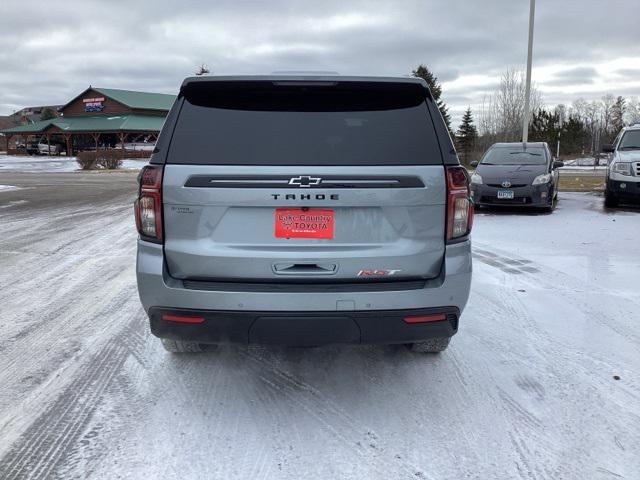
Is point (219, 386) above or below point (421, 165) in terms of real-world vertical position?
below

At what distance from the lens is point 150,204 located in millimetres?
3230

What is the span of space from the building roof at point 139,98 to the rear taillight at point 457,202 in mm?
51765

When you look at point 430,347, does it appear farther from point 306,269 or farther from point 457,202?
point 306,269

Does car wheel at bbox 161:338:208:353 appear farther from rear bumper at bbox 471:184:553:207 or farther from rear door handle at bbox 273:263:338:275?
rear bumper at bbox 471:184:553:207

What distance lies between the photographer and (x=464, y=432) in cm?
322

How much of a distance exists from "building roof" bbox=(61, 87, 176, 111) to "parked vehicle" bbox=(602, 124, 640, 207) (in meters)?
44.7

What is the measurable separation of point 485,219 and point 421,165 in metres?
8.70

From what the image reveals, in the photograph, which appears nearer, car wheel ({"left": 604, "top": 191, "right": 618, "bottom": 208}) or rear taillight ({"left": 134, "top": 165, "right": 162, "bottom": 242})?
rear taillight ({"left": 134, "top": 165, "right": 162, "bottom": 242})

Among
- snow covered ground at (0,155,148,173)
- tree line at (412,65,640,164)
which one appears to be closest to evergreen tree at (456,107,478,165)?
tree line at (412,65,640,164)

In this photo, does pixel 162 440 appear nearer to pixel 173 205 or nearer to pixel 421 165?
pixel 173 205

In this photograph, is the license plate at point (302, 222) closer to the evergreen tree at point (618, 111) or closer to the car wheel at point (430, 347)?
the car wheel at point (430, 347)

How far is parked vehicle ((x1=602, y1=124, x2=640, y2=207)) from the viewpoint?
1237 cm

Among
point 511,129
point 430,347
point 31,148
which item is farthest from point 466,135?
point 430,347

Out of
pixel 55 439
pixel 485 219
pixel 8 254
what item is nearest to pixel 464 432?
pixel 55 439
